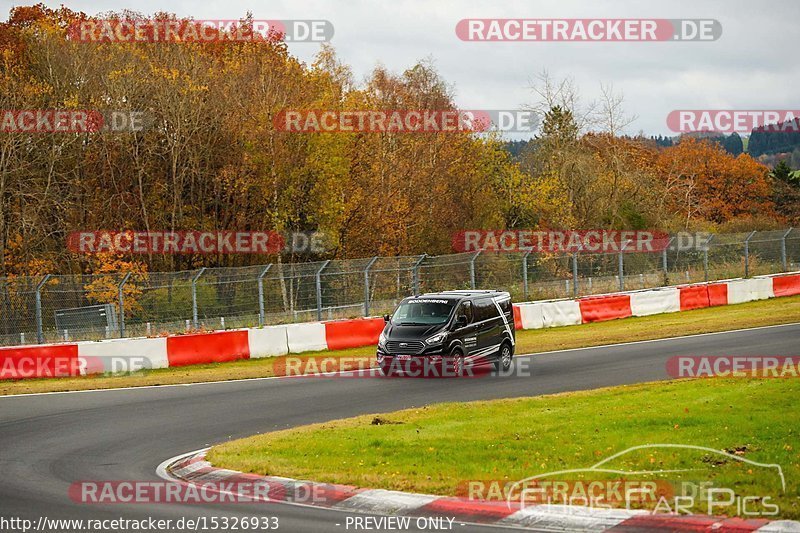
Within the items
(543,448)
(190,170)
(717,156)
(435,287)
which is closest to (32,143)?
(190,170)

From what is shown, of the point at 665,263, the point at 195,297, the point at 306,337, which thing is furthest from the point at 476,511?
the point at 665,263

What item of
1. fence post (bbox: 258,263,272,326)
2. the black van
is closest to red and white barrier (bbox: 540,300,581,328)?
fence post (bbox: 258,263,272,326)

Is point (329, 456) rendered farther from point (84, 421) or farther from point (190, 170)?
point (190, 170)

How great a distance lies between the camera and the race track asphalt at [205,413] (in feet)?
31.9

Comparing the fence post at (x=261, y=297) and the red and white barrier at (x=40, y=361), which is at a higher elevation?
the fence post at (x=261, y=297)

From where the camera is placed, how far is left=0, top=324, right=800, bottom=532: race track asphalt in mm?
9711

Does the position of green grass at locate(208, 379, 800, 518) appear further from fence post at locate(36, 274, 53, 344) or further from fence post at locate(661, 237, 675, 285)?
fence post at locate(661, 237, 675, 285)

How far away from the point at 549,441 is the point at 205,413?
7.20 metres

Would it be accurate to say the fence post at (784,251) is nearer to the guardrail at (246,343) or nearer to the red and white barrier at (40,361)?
the guardrail at (246,343)

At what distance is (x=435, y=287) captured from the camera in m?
31.6

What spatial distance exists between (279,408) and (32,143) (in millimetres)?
28303

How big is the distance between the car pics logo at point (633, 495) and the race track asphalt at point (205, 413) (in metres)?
1.05

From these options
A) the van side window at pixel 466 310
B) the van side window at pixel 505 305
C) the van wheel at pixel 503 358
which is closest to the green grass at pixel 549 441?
the van side window at pixel 466 310

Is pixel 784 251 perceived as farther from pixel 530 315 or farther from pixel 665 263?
pixel 530 315
